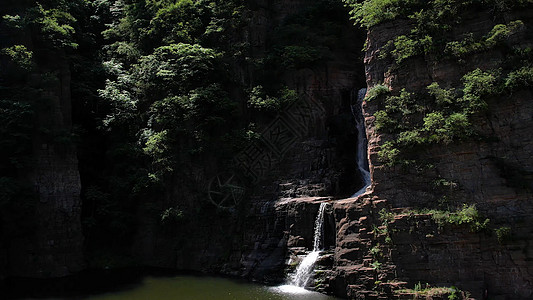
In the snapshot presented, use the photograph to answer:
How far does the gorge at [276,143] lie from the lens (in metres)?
11.6

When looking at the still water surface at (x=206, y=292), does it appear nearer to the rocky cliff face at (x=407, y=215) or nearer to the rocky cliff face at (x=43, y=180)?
the rocky cliff face at (x=407, y=215)

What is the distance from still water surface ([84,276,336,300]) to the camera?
42.0ft

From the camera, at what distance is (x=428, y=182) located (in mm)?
12250

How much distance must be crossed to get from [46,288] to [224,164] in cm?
887

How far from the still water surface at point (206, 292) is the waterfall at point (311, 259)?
392 millimetres

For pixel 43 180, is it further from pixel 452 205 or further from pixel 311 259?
A: pixel 452 205

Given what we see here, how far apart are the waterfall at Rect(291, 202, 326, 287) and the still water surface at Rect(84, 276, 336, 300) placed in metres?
0.39

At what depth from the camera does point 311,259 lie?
14.1 m

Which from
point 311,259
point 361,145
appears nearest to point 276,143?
point 361,145

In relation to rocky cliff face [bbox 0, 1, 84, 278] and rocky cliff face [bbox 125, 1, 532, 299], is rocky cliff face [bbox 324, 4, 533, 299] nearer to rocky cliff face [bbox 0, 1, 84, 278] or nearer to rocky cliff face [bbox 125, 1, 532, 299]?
rocky cliff face [bbox 125, 1, 532, 299]

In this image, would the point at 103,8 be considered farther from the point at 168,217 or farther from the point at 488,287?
the point at 488,287

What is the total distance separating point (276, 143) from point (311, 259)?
6.94 metres

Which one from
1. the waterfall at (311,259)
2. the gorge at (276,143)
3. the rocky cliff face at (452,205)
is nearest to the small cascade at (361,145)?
the gorge at (276,143)

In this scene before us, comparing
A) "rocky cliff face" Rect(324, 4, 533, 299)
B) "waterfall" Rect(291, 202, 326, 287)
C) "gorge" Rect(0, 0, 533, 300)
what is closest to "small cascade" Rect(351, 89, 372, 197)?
"gorge" Rect(0, 0, 533, 300)
